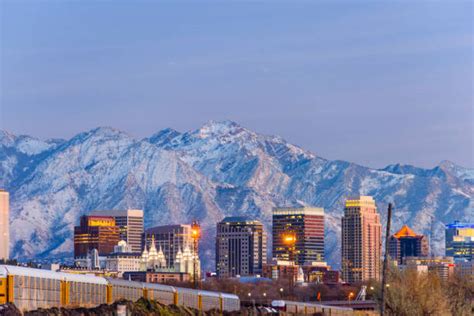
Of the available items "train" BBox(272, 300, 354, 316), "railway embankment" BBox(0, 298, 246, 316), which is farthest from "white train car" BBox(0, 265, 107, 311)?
"train" BBox(272, 300, 354, 316)

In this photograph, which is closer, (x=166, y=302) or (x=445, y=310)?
(x=166, y=302)

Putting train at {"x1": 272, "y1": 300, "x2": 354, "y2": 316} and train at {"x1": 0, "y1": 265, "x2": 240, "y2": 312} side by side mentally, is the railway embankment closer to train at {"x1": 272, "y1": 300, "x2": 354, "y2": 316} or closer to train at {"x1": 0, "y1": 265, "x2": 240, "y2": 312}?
train at {"x1": 0, "y1": 265, "x2": 240, "y2": 312}

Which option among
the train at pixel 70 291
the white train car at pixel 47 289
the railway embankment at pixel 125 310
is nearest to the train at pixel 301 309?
the train at pixel 70 291

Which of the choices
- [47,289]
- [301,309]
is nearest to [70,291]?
[47,289]

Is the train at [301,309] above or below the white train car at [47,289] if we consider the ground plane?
below

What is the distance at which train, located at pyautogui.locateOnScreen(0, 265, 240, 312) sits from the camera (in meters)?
55.9

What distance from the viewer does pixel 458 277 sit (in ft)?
573

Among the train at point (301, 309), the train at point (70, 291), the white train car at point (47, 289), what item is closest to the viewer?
the white train car at point (47, 289)

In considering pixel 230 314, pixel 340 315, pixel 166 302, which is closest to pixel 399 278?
pixel 340 315

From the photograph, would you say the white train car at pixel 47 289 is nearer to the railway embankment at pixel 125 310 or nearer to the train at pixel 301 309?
the railway embankment at pixel 125 310

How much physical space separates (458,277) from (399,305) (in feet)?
243

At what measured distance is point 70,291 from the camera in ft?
211

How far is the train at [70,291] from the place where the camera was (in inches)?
2202

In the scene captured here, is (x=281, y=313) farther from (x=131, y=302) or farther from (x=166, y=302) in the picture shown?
(x=131, y=302)
